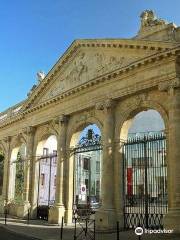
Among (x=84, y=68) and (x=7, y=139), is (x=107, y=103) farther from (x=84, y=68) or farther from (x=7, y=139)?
(x=7, y=139)

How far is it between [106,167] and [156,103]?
4.38m

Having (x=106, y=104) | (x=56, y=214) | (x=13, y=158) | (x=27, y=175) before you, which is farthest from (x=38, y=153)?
(x=106, y=104)

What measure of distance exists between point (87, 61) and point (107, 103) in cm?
393

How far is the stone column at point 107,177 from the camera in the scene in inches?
746

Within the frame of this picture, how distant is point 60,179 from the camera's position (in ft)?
76.5

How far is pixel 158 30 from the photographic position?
19.3 meters

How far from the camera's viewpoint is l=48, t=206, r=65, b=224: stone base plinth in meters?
22.4

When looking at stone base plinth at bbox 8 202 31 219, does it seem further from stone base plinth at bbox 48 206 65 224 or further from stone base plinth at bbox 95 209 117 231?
stone base plinth at bbox 95 209 117 231

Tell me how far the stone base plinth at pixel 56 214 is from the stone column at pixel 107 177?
3812 millimetres

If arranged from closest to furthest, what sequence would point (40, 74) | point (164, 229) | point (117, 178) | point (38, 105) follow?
point (164, 229), point (117, 178), point (38, 105), point (40, 74)

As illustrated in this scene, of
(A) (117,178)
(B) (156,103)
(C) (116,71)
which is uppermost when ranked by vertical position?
(C) (116,71)

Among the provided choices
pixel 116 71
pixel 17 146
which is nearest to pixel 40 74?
pixel 17 146

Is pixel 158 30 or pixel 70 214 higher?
pixel 158 30

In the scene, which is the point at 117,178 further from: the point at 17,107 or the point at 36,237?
the point at 17,107
